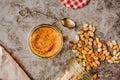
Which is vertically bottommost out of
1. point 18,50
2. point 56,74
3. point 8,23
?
point 56,74

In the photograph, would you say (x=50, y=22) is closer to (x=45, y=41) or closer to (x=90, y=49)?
(x=45, y=41)

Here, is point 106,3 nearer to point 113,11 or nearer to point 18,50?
point 113,11

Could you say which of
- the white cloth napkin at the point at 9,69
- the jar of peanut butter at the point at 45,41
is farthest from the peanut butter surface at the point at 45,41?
the white cloth napkin at the point at 9,69

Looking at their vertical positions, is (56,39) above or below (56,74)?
above

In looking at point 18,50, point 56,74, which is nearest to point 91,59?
point 56,74

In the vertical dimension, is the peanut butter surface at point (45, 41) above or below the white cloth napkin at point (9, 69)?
above

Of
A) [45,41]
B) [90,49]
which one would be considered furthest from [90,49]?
[45,41]

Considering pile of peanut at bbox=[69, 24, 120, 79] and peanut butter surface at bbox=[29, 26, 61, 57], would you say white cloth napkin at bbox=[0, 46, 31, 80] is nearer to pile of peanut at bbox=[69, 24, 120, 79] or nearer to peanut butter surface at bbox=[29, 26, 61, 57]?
peanut butter surface at bbox=[29, 26, 61, 57]

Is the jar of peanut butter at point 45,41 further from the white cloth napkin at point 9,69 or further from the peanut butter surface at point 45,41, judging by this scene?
the white cloth napkin at point 9,69
